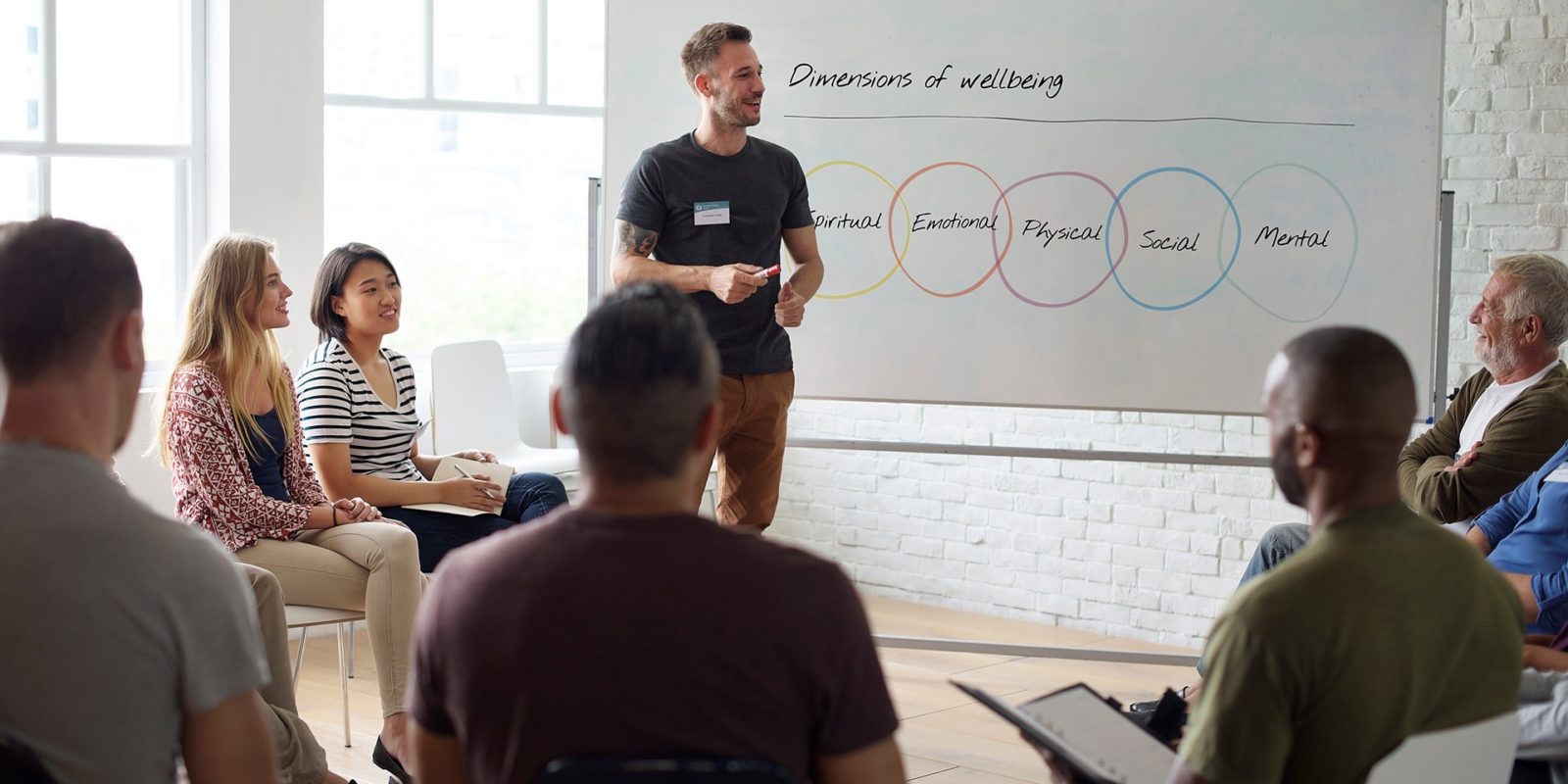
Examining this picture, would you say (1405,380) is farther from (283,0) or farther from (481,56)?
(481,56)

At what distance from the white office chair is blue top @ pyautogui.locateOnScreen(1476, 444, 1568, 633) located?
8.84 ft

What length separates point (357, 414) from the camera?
3.52m

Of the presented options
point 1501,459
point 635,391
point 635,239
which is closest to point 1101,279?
point 1501,459

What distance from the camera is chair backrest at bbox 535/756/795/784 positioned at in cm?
122


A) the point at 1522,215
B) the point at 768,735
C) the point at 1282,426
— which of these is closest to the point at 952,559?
the point at 1522,215

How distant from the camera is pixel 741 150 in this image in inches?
146

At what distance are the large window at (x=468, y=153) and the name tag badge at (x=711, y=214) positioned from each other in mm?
1538

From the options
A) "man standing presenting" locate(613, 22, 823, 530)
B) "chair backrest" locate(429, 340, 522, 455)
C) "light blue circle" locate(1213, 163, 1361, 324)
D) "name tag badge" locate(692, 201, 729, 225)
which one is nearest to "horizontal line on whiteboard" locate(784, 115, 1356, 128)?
"light blue circle" locate(1213, 163, 1361, 324)

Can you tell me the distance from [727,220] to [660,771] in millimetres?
2537

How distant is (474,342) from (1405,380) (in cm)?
356

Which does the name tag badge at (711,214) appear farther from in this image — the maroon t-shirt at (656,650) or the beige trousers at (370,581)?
the maroon t-shirt at (656,650)

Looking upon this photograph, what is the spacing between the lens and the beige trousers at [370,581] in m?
3.21

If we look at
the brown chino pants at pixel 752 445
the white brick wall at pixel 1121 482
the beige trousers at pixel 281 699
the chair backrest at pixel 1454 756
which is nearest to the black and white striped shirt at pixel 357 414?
the beige trousers at pixel 281 699

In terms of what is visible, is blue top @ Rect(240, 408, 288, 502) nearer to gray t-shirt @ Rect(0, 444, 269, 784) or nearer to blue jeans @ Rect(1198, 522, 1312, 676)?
gray t-shirt @ Rect(0, 444, 269, 784)
